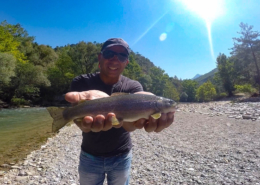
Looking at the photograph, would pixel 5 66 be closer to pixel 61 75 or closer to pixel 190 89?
pixel 61 75

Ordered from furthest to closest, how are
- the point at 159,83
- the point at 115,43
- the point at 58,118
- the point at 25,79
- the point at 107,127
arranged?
the point at 159,83, the point at 25,79, the point at 115,43, the point at 58,118, the point at 107,127

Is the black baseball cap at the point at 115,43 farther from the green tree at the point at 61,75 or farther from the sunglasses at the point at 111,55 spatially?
the green tree at the point at 61,75

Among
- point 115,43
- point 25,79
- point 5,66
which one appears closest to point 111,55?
point 115,43

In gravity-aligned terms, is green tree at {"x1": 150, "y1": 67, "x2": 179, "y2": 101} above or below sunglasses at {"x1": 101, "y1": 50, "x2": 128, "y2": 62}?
above

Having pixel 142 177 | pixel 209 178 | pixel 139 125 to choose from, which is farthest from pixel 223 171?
pixel 139 125

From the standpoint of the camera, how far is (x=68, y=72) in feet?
180

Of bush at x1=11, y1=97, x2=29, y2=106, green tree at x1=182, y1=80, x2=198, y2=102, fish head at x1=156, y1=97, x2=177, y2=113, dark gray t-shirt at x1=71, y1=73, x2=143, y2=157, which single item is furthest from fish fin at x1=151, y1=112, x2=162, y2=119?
green tree at x1=182, y1=80, x2=198, y2=102

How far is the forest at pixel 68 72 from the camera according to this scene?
38.2 metres

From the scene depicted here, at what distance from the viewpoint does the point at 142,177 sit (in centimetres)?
629

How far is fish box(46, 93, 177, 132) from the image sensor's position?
283cm

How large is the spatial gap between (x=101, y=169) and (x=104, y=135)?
1.80 ft

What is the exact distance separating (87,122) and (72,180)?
4869mm

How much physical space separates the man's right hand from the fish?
78mm

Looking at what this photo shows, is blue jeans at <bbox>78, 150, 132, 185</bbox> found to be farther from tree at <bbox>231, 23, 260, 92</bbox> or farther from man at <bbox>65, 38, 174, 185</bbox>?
tree at <bbox>231, 23, 260, 92</bbox>
